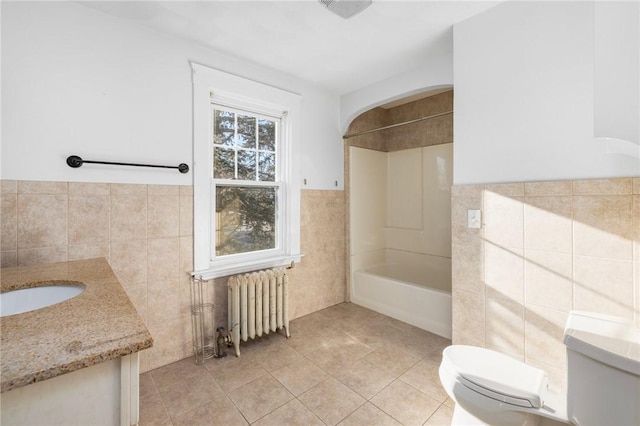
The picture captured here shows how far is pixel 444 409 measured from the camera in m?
1.65

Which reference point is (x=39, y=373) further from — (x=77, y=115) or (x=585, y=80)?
(x=585, y=80)

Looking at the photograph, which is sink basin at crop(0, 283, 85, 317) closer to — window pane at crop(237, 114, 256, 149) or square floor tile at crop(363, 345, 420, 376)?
window pane at crop(237, 114, 256, 149)

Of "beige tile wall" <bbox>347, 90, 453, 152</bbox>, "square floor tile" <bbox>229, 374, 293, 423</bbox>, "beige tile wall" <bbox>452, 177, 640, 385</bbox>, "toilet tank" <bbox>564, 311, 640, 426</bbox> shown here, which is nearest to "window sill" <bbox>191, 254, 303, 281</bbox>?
"square floor tile" <bbox>229, 374, 293, 423</bbox>

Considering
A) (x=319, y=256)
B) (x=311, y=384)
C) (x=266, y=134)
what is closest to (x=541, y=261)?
(x=311, y=384)

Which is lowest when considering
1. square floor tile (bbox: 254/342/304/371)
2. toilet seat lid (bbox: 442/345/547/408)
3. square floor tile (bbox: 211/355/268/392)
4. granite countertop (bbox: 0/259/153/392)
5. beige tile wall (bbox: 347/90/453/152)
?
square floor tile (bbox: 211/355/268/392)

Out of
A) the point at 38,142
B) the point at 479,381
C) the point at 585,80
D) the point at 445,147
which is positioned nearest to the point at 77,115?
the point at 38,142

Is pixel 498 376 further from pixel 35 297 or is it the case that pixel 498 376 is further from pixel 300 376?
pixel 35 297

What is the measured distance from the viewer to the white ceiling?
1772 millimetres

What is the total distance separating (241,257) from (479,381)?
6.32ft

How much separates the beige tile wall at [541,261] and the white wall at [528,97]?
0.40 feet

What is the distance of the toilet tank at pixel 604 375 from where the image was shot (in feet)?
2.97

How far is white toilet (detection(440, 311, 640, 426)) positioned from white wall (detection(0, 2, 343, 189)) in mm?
2150

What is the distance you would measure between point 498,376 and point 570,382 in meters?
0.28

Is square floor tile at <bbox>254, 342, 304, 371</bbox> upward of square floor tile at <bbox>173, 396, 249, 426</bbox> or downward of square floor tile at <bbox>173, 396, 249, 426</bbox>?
upward
